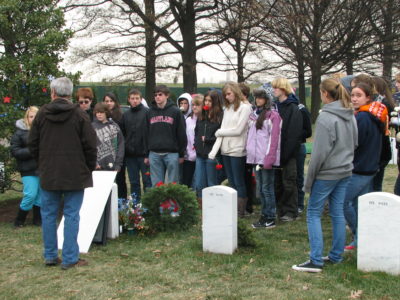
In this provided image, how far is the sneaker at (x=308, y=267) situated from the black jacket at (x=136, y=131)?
3901mm

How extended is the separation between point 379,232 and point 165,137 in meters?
3.95

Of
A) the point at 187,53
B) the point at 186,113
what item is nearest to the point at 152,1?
the point at 187,53

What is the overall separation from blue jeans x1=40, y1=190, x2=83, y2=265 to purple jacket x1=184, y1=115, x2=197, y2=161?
3.60 metres

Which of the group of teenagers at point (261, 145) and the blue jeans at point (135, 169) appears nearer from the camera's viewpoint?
the group of teenagers at point (261, 145)

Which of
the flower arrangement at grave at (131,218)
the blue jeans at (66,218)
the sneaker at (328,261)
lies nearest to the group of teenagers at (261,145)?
the sneaker at (328,261)

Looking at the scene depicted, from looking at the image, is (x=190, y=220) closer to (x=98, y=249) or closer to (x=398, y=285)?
(x=98, y=249)

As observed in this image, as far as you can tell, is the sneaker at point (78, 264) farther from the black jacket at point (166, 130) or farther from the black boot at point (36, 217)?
the black jacket at point (166, 130)

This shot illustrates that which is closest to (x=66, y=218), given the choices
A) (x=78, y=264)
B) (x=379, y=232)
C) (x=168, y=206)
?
(x=78, y=264)

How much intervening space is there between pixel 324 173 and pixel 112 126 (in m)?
4.00

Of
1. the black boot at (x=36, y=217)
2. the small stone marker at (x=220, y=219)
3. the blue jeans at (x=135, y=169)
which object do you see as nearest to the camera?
the small stone marker at (x=220, y=219)

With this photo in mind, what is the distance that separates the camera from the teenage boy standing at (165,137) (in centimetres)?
807

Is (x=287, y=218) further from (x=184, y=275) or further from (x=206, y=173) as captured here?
(x=184, y=275)

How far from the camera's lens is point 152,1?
896 inches

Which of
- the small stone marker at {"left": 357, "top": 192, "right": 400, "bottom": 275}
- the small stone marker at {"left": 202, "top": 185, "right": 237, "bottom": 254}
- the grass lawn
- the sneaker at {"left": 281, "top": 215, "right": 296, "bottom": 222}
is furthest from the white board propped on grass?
the small stone marker at {"left": 357, "top": 192, "right": 400, "bottom": 275}
